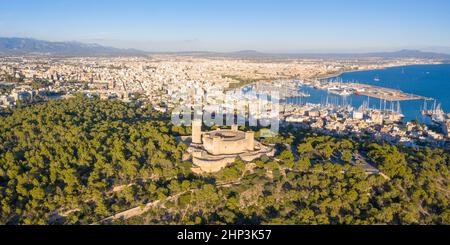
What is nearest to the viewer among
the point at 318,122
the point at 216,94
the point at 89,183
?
the point at 89,183

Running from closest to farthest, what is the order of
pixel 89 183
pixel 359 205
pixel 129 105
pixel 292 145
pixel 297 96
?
pixel 359 205
pixel 89 183
pixel 292 145
pixel 129 105
pixel 297 96

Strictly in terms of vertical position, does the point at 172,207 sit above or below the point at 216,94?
below

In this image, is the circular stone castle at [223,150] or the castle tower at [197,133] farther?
the castle tower at [197,133]

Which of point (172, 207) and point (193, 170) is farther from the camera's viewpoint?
point (193, 170)

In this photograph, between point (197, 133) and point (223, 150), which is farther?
point (197, 133)

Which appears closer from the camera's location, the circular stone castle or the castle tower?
the circular stone castle

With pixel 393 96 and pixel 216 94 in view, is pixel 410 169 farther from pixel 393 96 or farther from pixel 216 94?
pixel 393 96

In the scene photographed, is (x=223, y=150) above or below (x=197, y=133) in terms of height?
below
